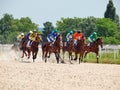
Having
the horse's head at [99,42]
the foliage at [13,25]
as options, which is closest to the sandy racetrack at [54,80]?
the horse's head at [99,42]

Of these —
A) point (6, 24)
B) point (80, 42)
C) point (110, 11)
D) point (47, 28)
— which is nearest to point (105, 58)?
point (80, 42)

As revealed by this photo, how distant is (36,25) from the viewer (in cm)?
14625

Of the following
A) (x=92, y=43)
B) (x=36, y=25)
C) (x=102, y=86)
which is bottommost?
(x=102, y=86)

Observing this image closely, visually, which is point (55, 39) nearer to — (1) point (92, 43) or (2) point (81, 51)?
(2) point (81, 51)

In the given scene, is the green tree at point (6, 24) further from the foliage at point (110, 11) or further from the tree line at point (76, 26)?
the foliage at point (110, 11)

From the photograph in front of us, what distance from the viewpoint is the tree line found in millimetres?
107188

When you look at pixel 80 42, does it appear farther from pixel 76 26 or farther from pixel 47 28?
pixel 47 28

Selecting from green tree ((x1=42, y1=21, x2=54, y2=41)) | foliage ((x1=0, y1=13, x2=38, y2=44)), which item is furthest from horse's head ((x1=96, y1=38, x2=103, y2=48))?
green tree ((x1=42, y1=21, x2=54, y2=41))

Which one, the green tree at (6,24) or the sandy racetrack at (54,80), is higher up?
the green tree at (6,24)

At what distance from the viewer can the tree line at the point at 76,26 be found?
107188 millimetres

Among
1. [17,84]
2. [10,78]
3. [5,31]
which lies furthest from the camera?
[5,31]

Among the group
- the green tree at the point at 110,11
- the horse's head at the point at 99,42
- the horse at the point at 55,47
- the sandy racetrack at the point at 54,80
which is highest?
the green tree at the point at 110,11

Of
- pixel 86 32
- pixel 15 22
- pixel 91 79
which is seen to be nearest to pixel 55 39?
pixel 91 79

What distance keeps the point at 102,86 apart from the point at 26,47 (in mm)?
18564
